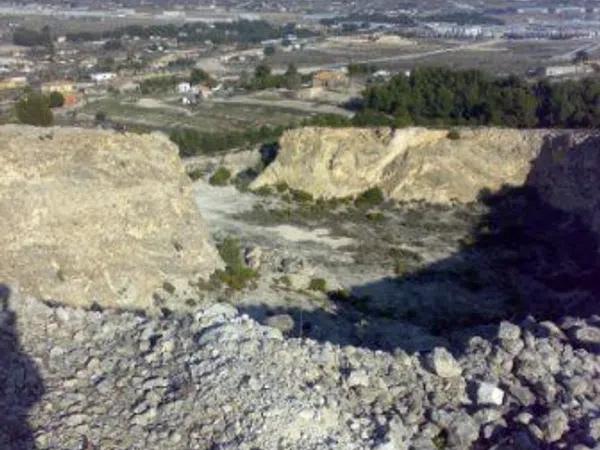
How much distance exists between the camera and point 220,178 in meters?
41.0

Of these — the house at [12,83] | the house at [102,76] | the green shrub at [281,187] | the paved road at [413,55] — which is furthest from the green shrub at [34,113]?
the paved road at [413,55]

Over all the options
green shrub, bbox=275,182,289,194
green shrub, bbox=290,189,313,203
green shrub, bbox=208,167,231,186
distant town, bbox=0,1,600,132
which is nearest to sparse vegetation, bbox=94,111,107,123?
distant town, bbox=0,1,600,132

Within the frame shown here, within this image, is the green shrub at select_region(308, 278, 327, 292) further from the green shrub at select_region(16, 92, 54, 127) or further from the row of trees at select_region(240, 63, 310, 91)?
the row of trees at select_region(240, 63, 310, 91)

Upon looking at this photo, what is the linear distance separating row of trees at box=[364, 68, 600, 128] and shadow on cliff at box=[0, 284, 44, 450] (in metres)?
35.5

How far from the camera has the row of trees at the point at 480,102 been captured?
158 feet

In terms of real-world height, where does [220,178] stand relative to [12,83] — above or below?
above

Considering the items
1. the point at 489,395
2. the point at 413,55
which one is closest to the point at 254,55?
the point at 413,55

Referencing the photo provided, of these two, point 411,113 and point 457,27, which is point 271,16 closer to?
point 457,27

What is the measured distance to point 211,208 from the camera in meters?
37.2

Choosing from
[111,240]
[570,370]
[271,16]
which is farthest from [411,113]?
[271,16]

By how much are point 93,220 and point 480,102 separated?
3092 cm

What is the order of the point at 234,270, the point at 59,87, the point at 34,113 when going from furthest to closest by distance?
the point at 59,87, the point at 34,113, the point at 234,270

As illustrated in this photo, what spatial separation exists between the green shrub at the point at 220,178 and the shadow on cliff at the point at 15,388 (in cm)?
2774

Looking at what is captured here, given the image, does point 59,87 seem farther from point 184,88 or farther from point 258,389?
point 258,389
